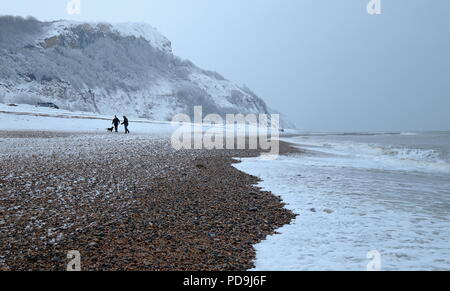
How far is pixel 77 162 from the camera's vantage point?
43.3ft

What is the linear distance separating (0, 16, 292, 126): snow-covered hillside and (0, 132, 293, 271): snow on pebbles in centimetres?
11648

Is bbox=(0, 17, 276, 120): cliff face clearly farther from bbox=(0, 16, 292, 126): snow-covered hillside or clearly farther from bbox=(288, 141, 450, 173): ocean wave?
bbox=(288, 141, 450, 173): ocean wave

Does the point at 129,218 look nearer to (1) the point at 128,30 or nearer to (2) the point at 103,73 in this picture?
(2) the point at 103,73

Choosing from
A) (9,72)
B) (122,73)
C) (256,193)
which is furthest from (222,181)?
(122,73)

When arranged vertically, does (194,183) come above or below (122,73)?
below

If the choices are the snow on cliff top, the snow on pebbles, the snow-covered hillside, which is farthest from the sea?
the snow on cliff top

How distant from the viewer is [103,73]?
5694 inches

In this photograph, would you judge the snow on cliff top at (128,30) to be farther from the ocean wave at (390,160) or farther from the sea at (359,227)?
the sea at (359,227)

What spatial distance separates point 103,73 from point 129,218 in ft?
504

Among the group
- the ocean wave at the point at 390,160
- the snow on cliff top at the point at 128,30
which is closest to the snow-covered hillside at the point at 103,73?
the snow on cliff top at the point at 128,30

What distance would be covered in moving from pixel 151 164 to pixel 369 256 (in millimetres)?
10749

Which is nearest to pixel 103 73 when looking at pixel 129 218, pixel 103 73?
pixel 103 73

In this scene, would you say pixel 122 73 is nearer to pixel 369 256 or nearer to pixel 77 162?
pixel 77 162
